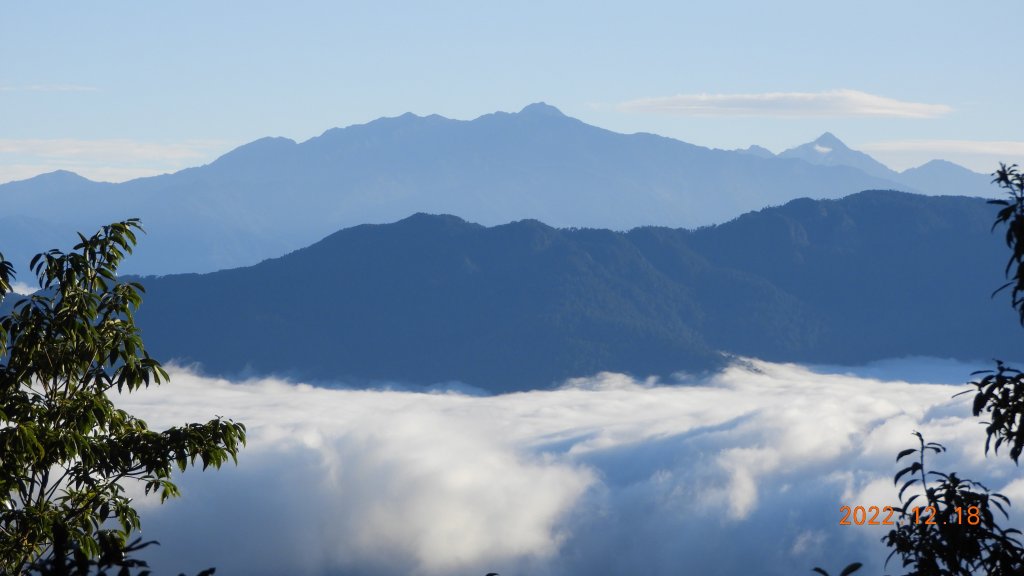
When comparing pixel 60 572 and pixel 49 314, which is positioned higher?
pixel 49 314

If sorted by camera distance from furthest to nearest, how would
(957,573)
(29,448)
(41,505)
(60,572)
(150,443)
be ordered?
(150,443), (41,505), (29,448), (957,573), (60,572)

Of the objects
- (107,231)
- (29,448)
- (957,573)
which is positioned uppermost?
(107,231)

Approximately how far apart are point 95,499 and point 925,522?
15.7 m

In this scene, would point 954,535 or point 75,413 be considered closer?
point 954,535

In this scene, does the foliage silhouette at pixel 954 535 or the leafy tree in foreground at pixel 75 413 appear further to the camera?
the leafy tree in foreground at pixel 75 413

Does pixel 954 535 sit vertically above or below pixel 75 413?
below

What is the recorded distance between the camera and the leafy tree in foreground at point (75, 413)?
22.2 metres

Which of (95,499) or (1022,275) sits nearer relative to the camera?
(1022,275)

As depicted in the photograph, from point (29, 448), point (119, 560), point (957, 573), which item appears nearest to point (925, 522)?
point (957, 573)

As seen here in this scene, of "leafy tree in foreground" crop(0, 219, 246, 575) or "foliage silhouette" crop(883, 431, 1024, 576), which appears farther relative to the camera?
"leafy tree in foreground" crop(0, 219, 246, 575)

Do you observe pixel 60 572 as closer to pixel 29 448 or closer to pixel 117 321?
pixel 29 448

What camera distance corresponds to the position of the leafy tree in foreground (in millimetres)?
22219

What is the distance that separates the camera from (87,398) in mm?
23156

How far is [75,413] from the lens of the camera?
22844 millimetres
